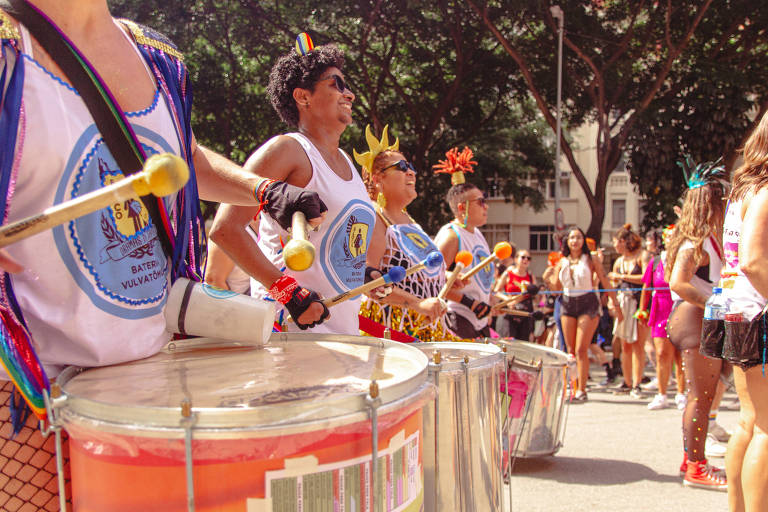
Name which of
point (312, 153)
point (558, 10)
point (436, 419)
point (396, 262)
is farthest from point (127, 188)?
point (558, 10)

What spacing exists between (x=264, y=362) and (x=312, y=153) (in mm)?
1104

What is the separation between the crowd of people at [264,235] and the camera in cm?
122

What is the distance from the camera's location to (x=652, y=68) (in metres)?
14.4

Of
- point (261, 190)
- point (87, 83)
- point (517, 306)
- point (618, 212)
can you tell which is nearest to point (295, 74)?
point (261, 190)

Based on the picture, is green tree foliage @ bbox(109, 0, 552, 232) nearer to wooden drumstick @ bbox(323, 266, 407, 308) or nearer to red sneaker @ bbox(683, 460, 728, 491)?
red sneaker @ bbox(683, 460, 728, 491)

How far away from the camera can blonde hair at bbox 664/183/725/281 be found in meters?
3.93

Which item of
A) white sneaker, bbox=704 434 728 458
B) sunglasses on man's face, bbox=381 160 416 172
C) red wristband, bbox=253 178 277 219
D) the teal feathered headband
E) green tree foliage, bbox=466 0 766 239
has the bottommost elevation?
white sneaker, bbox=704 434 728 458

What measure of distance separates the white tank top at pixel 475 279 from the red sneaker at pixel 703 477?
4.86 feet

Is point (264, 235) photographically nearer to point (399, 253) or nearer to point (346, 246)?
point (346, 246)

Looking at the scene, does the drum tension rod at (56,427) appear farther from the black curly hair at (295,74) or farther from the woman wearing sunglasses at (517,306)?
the woman wearing sunglasses at (517,306)

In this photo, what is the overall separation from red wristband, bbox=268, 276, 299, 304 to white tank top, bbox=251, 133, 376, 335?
0.43 m

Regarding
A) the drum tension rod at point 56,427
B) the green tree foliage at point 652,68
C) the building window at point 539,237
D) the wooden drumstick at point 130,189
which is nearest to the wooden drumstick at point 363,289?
the drum tension rod at point 56,427

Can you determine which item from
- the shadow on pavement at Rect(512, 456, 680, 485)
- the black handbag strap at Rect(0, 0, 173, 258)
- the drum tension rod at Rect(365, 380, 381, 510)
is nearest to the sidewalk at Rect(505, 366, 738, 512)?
the shadow on pavement at Rect(512, 456, 680, 485)

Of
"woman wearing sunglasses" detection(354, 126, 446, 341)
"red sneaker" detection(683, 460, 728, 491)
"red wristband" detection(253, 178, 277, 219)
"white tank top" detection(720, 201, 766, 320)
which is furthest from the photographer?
"red sneaker" detection(683, 460, 728, 491)
